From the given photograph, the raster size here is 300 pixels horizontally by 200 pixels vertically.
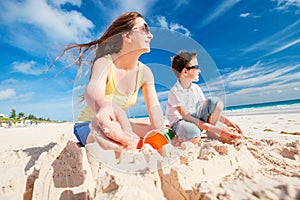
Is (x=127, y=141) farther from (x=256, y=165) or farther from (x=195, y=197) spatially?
(x=256, y=165)

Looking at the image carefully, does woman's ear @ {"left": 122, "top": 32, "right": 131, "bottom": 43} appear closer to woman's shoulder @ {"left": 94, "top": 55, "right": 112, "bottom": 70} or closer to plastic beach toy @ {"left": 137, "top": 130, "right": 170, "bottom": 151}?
woman's shoulder @ {"left": 94, "top": 55, "right": 112, "bottom": 70}

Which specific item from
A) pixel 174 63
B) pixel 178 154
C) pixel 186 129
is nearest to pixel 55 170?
pixel 178 154

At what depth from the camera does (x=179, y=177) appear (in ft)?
2.85

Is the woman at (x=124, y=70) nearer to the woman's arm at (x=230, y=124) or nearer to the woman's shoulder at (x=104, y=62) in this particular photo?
the woman's shoulder at (x=104, y=62)

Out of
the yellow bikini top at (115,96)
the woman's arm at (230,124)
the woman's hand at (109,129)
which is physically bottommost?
the woman's arm at (230,124)

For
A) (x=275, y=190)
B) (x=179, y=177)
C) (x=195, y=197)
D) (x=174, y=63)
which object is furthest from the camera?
(x=174, y=63)

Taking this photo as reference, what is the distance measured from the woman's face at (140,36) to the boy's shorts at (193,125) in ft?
3.16

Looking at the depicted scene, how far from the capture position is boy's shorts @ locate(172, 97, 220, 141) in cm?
216

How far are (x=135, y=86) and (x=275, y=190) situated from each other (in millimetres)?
Answer: 1575

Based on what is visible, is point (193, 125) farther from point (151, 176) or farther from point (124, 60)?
point (151, 176)

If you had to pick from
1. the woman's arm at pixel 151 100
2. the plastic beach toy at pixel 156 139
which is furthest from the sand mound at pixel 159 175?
the woman's arm at pixel 151 100

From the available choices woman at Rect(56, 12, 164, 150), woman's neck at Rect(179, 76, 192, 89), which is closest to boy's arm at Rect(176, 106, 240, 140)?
woman's neck at Rect(179, 76, 192, 89)

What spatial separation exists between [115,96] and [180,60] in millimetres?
1086

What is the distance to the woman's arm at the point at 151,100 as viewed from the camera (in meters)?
1.91
